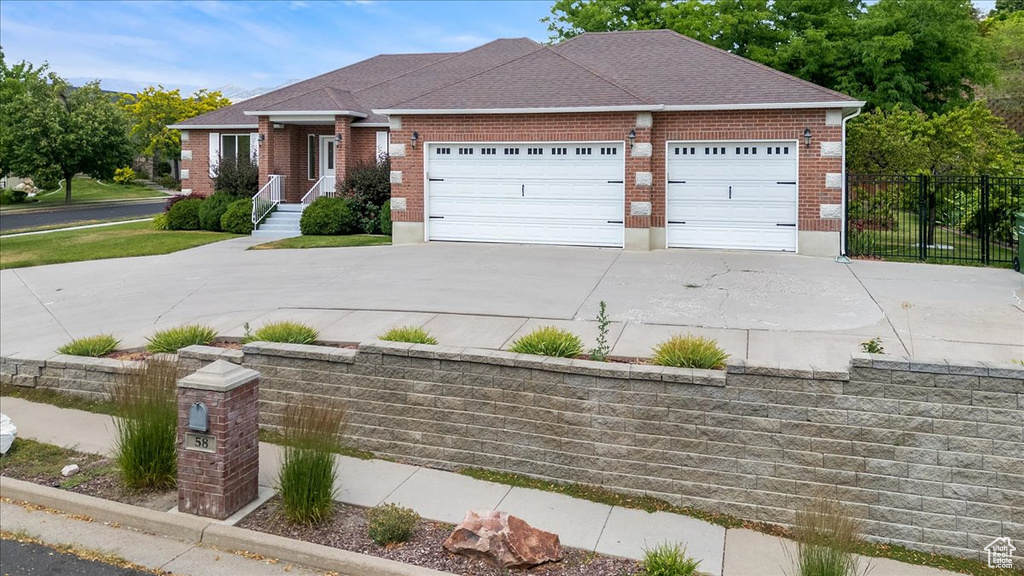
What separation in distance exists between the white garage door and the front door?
13058 mm

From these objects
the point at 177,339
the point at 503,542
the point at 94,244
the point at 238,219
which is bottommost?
the point at 503,542

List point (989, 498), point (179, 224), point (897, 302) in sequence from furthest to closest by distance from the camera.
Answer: point (179, 224)
point (897, 302)
point (989, 498)

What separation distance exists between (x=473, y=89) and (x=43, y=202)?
34.6 meters

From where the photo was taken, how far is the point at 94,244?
1978 centimetres

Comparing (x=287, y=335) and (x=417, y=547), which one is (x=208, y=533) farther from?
(x=287, y=335)

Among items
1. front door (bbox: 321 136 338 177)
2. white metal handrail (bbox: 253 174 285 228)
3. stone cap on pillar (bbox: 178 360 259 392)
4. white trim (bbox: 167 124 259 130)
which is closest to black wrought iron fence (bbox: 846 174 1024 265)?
stone cap on pillar (bbox: 178 360 259 392)

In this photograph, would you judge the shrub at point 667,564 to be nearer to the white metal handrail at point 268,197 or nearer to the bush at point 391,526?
the bush at point 391,526

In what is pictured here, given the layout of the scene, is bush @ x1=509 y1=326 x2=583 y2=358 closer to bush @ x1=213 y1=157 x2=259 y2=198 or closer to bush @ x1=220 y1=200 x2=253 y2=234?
bush @ x1=220 y1=200 x2=253 y2=234

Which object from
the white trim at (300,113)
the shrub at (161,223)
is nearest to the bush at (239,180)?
the shrub at (161,223)

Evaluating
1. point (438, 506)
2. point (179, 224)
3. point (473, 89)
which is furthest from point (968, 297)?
point (179, 224)

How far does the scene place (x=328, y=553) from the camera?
5.23 meters

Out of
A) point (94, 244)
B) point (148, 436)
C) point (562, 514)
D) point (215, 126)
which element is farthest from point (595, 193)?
point (215, 126)

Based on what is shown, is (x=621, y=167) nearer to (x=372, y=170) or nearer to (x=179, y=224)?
(x=372, y=170)

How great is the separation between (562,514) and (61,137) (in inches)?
1593
